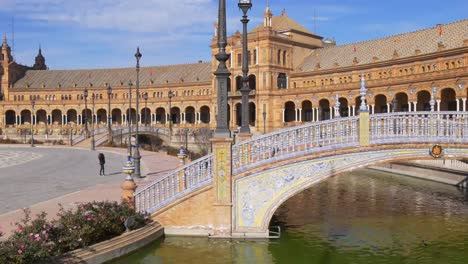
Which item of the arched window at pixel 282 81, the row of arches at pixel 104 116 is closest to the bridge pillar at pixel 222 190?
the arched window at pixel 282 81

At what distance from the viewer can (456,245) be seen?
15609mm

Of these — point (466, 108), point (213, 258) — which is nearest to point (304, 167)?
point (213, 258)

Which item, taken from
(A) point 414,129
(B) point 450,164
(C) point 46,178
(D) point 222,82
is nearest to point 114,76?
(C) point 46,178

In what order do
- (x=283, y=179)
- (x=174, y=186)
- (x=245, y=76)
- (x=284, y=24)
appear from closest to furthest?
(x=283, y=179)
(x=174, y=186)
(x=245, y=76)
(x=284, y=24)

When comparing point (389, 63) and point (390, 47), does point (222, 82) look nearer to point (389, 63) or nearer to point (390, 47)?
point (389, 63)

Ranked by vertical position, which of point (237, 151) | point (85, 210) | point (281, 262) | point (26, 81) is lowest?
point (281, 262)

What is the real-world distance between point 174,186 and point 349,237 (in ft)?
19.1

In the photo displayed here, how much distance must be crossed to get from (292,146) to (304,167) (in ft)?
2.38

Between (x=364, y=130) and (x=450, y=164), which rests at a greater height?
(x=364, y=130)

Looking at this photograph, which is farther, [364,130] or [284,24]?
[284,24]

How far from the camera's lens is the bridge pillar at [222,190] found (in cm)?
1509

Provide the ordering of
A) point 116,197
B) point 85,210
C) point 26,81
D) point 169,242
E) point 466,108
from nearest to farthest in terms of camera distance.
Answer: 1. point 85,210
2. point 169,242
3. point 116,197
4. point 466,108
5. point 26,81

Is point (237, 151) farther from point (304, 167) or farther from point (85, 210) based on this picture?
point (85, 210)

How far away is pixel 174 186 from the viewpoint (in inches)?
617
